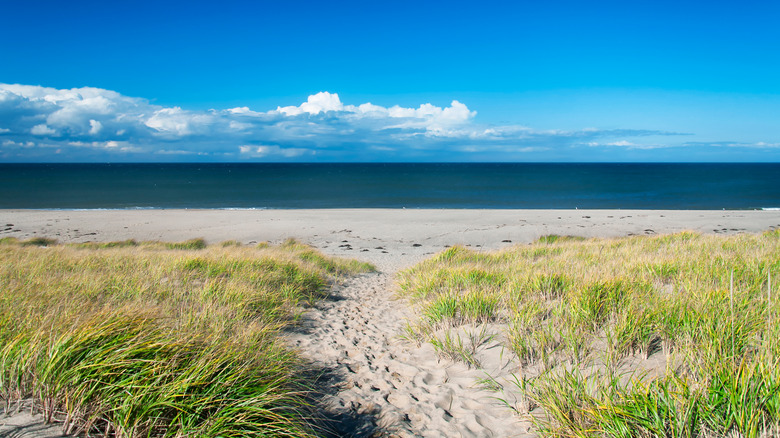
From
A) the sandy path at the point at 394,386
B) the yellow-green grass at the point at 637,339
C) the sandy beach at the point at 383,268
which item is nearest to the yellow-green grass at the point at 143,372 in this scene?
the sandy beach at the point at 383,268

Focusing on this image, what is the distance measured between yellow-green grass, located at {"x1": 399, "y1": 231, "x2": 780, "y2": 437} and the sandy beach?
1.41 feet

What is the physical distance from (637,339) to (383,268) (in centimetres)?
1025

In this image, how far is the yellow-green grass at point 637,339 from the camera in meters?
2.64

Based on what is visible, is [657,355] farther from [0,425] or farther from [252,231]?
[252,231]

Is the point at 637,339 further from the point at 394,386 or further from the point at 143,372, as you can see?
the point at 143,372

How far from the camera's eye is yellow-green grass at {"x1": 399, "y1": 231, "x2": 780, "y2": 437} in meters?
2.64

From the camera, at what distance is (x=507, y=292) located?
6.28m

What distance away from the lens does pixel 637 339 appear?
4133 millimetres

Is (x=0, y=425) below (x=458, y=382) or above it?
above

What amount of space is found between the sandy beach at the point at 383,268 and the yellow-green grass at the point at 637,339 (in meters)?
0.43

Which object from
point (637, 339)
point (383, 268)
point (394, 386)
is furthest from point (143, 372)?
point (383, 268)

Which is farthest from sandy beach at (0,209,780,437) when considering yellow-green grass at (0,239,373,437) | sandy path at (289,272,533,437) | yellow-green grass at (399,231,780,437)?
yellow-green grass at (399,231,780,437)

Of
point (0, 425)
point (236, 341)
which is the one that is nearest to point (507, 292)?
point (236, 341)

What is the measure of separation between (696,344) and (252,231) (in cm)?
2300
